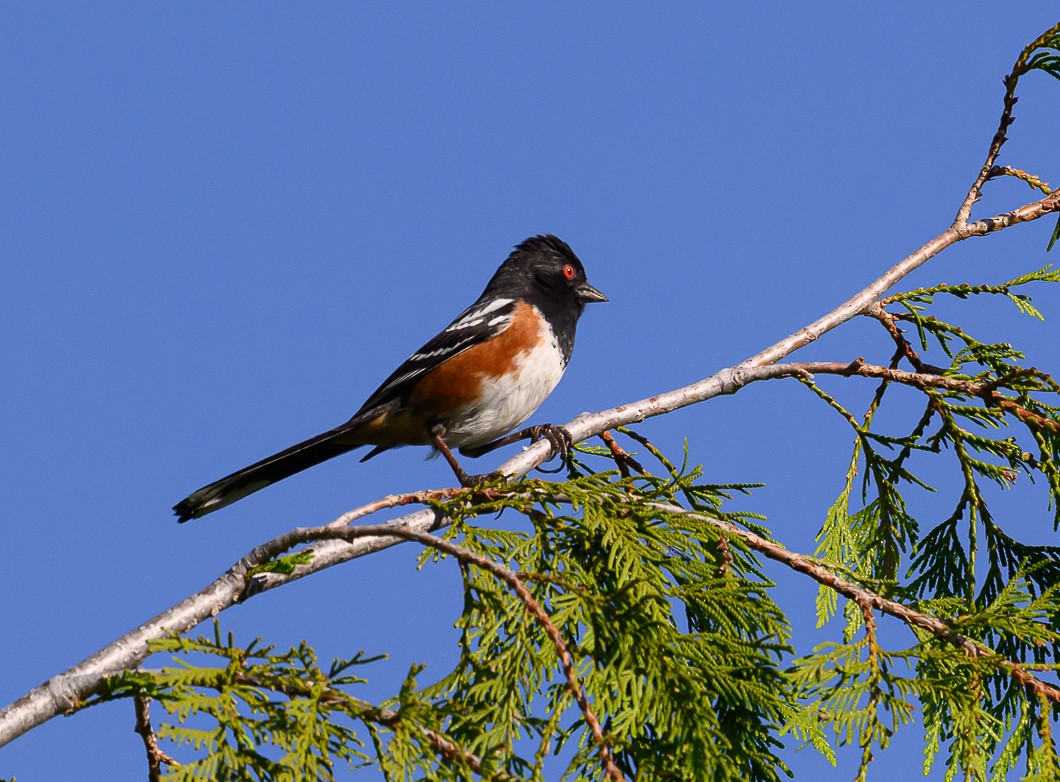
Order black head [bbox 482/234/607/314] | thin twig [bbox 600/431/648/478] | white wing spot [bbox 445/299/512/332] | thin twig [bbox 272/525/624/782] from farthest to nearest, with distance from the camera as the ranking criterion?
black head [bbox 482/234/607/314] → white wing spot [bbox 445/299/512/332] → thin twig [bbox 600/431/648/478] → thin twig [bbox 272/525/624/782]

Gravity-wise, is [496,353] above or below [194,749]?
above

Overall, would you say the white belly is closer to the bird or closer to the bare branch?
the bird

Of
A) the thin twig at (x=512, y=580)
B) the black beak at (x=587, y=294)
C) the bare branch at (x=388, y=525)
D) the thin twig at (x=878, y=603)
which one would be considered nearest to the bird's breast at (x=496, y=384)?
the black beak at (x=587, y=294)

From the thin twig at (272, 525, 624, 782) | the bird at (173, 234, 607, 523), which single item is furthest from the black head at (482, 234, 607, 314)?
the thin twig at (272, 525, 624, 782)

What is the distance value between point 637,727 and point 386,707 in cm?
44

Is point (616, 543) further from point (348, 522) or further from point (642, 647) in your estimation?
point (348, 522)

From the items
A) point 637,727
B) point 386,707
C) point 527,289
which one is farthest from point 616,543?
point 527,289

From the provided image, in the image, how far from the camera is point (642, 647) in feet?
6.32

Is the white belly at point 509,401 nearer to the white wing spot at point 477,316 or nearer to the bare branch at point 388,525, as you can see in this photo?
the white wing spot at point 477,316

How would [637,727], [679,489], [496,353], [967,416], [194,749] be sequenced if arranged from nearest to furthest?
[194,749] → [637,727] → [679,489] → [967,416] → [496,353]

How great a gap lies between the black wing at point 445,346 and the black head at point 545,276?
0.21 m

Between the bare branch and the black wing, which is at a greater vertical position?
the black wing

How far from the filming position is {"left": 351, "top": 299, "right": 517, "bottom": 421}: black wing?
4.25 m

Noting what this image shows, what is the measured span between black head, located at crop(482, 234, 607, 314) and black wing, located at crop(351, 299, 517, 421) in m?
0.21
